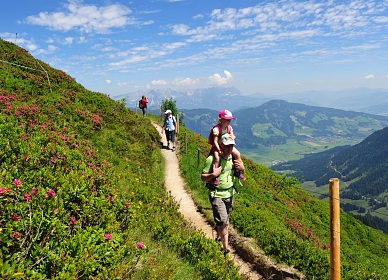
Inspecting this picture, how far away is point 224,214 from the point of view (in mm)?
7707

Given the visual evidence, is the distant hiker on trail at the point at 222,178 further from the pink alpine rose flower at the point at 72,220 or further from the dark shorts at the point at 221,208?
the pink alpine rose flower at the point at 72,220

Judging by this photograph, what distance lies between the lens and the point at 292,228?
14.8m

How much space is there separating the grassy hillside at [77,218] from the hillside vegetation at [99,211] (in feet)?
0.07

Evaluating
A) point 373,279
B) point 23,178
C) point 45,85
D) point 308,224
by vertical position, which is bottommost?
point 308,224

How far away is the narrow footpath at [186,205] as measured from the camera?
362 inches

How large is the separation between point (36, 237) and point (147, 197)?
23.1 feet

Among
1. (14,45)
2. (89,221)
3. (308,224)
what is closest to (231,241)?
(89,221)

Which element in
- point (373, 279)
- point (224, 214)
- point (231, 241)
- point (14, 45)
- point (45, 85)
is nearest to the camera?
point (224, 214)

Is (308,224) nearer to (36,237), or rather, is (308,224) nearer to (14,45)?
(36,237)

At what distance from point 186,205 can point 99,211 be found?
27.0ft

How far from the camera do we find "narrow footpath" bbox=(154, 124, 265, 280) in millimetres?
9203

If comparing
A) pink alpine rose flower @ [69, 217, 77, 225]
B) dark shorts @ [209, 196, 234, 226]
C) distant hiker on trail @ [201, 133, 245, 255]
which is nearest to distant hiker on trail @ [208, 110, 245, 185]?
distant hiker on trail @ [201, 133, 245, 255]

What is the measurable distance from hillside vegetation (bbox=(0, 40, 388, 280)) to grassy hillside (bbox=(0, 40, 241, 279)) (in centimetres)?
2

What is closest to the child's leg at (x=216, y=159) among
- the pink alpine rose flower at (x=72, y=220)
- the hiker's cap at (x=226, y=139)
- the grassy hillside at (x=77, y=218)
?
the hiker's cap at (x=226, y=139)
